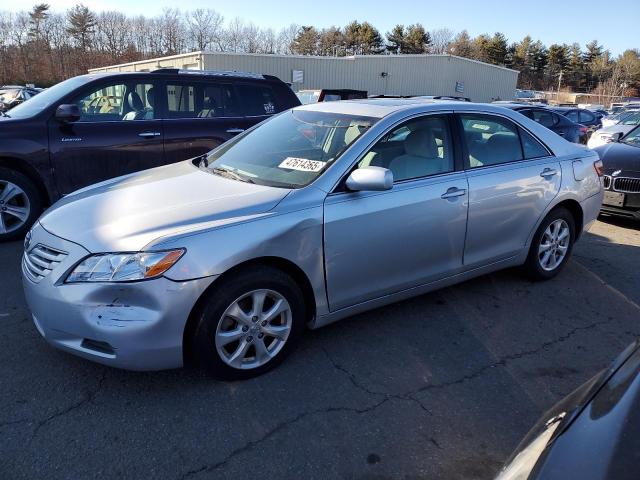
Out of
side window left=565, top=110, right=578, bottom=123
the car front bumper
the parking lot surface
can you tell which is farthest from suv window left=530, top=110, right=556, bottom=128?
the car front bumper

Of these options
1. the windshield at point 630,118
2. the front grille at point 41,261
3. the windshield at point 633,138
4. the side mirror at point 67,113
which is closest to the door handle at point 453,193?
the front grille at point 41,261

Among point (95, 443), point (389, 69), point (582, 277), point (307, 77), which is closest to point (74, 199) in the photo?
point (95, 443)

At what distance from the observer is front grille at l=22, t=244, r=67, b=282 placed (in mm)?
2791

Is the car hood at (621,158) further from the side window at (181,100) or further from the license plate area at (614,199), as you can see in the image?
the side window at (181,100)

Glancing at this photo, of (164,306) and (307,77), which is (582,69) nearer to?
(307,77)

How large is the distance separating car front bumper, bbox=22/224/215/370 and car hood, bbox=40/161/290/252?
0.19m

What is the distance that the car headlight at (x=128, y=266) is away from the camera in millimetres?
2607

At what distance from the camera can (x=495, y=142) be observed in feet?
13.8

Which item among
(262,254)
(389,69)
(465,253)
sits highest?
(389,69)

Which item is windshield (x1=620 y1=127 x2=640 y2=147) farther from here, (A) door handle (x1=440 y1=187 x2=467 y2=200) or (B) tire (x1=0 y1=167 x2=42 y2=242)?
(B) tire (x1=0 y1=167 x2=42 y2=242)

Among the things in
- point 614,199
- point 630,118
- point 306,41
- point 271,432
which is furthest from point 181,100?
point 306,41

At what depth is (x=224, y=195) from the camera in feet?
10.4

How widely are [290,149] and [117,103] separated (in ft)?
10.9

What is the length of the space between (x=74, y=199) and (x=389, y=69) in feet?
120
